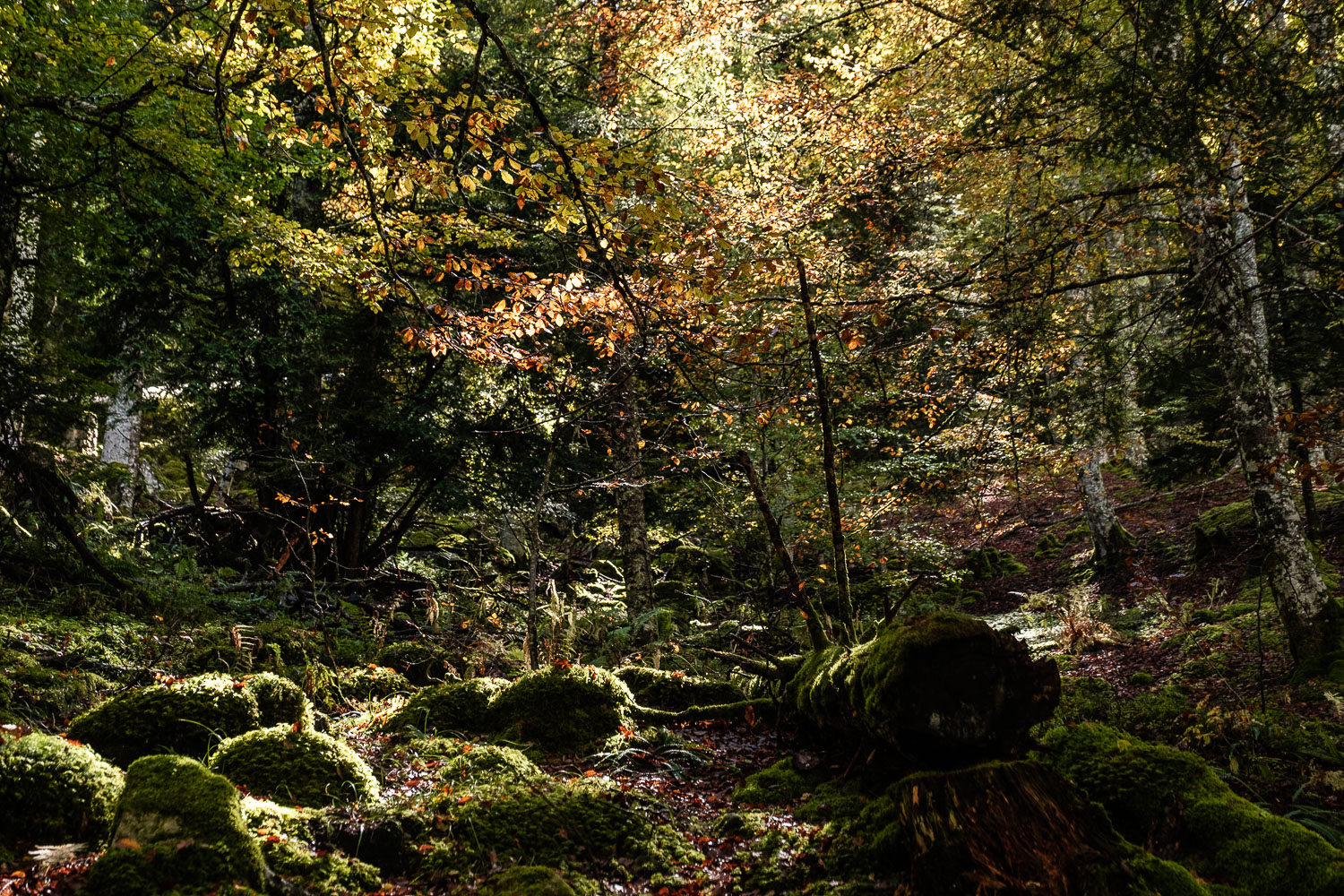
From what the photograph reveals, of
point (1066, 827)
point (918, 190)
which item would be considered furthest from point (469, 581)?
point (918, 190)

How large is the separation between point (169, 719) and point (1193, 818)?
5.87 m

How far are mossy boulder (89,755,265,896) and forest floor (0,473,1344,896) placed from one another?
0.16m

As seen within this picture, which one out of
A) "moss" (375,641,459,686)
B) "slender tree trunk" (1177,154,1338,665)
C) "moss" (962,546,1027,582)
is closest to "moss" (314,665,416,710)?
"moss" (375,641,459,686)

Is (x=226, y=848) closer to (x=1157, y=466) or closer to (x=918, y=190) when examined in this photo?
(x=1157, y=466)

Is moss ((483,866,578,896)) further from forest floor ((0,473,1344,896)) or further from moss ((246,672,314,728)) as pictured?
moss ((246,672,314,728))

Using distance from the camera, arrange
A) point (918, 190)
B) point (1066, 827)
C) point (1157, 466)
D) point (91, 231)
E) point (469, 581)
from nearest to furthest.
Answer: point (1066, 827), point (91, 231), point (1157, 466), point (469, 581), point (918, 190)

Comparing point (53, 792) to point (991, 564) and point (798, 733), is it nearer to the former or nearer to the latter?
point (798, 733)

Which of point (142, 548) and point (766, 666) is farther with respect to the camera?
point (142, 548)

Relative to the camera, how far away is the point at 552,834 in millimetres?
3867

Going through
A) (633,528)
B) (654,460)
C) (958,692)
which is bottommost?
(958,692)

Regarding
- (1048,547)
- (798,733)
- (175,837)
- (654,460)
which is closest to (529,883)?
(175,837)

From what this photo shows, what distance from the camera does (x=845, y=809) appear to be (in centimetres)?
431

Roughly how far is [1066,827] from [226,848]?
377cm

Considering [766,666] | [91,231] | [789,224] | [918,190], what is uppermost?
[918,190]
